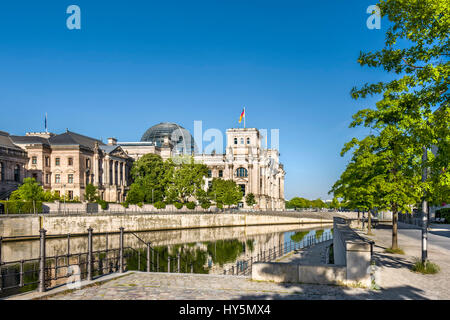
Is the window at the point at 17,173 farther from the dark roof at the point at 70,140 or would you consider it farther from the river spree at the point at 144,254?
the river spree at the point at 144,254

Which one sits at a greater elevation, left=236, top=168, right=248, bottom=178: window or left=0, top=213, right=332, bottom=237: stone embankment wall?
left=236, top=168, right=248, bottom=178: window

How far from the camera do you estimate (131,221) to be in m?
61.7

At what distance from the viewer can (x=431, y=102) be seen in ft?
44.2

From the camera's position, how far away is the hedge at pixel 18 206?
51.1 m

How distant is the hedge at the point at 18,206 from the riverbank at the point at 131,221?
3233 millimetres

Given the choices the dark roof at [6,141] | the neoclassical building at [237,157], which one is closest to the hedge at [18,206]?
the dark roof at [6,141]

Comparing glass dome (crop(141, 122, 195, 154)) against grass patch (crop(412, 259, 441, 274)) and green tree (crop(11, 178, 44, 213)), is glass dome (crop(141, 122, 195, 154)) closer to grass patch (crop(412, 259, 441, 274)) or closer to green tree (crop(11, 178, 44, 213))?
green tree (crop(11, 178, 44, 213))

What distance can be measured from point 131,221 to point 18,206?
1635 cm

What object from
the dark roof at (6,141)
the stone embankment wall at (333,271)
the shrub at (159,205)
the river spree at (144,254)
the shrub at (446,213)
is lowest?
the river spree at (144,254)

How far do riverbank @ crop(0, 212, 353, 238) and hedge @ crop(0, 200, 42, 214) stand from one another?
3233mm

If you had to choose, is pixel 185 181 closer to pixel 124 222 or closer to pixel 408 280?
pixel 124 222

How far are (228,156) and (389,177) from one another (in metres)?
101

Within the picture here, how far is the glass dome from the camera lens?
137m

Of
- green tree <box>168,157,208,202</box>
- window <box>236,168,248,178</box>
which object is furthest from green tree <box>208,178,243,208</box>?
window <box>236,168,248,178</box>
